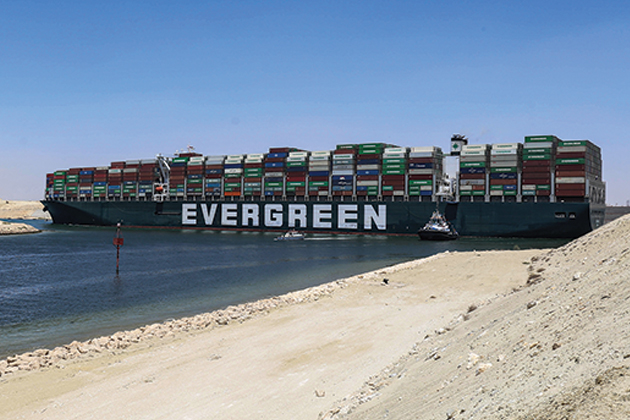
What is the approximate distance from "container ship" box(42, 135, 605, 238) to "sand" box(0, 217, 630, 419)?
162 ft

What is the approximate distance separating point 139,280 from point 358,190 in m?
50.6

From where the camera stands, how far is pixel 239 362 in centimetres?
1143

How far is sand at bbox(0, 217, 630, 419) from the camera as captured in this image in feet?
16.0

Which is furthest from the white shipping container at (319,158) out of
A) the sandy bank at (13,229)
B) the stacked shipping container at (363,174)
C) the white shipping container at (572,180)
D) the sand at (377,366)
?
the sand at (377,366)

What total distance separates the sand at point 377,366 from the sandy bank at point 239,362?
1.7 inches

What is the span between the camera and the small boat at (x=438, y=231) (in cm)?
6360

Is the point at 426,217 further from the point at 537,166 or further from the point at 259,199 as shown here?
the point at 259,199

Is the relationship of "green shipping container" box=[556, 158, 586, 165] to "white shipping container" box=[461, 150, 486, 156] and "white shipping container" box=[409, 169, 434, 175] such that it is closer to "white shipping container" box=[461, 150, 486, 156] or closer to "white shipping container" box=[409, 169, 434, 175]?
"white shipping container" box=[461, 150, 486, 156]

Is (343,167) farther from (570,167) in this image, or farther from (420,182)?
(570,167)

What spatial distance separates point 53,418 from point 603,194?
78813 mm

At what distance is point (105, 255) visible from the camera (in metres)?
45.9

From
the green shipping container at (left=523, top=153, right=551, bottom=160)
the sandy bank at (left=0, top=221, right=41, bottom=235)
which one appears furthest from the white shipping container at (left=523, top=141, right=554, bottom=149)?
the sandy bank at (left=0, top=221, right=41, bottom=235)

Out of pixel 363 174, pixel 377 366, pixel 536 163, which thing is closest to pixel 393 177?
pixel 363 174

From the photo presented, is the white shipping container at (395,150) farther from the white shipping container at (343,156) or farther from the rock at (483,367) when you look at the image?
the rock at (483,367)
